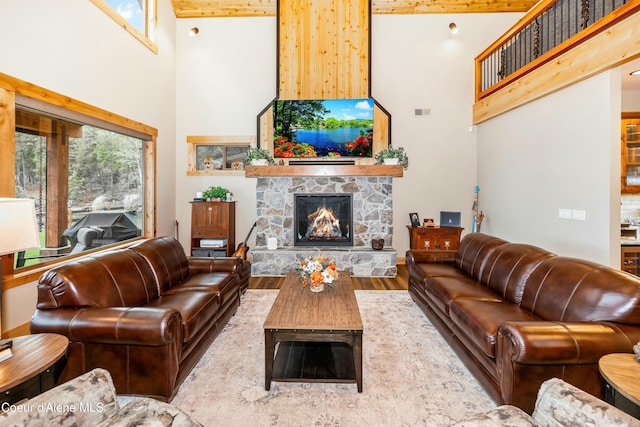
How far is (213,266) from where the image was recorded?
3795 millimetres

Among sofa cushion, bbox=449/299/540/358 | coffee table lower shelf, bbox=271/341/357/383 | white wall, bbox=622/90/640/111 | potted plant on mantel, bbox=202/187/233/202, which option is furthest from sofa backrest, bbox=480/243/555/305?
potted plant on mantel, bbox=202/187/233/202

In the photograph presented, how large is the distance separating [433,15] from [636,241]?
17.1 ft

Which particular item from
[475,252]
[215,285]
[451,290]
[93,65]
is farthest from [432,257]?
[93,65]

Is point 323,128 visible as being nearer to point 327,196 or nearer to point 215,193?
point 327,196

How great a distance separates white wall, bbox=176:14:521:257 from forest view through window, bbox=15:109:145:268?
1.57 m

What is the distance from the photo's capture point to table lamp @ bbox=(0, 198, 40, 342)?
1.66 meters

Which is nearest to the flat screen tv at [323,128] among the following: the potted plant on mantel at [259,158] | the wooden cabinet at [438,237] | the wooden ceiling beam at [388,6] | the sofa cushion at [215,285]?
the potted plant on mantel at [259,158]

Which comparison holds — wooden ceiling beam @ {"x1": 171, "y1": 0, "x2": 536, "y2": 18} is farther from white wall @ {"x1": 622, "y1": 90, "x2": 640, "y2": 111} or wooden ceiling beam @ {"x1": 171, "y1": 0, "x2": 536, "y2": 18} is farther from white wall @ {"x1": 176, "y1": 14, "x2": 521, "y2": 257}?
white wall @ {"x1": 622, "y1": 90, "x2": 640, "y2": 111}

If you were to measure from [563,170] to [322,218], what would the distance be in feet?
12.0

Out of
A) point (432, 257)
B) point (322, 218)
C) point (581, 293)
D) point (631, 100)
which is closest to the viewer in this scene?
point (581, 293)

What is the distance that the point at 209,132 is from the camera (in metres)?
6.68

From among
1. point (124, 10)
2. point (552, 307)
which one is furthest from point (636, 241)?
point (124, 10)

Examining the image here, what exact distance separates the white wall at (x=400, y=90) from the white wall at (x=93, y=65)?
20.0 inches

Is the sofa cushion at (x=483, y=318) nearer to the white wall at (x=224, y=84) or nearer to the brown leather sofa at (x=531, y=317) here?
Result: the brown leather sofa at (x=531, y=317)
